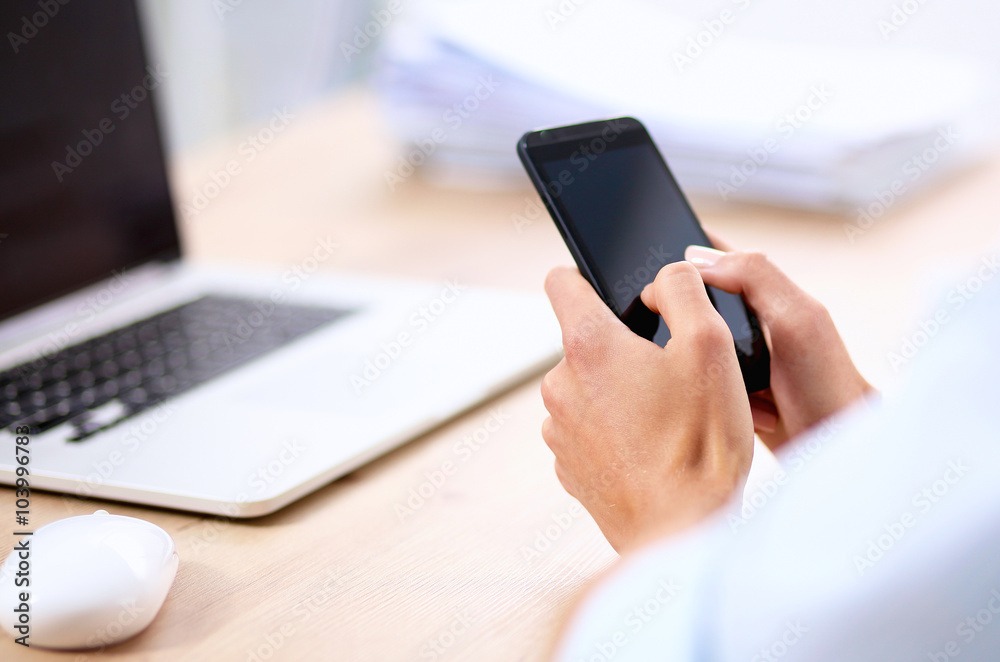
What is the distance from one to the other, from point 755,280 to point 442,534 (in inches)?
9.0

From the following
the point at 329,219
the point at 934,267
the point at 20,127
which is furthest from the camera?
the point at 329,219

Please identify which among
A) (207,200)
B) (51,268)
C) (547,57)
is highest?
(547,57)

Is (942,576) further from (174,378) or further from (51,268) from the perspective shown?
(51,268)

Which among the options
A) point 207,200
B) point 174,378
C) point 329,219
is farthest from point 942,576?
point 207,200

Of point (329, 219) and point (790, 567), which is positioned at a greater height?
point (790, 567)

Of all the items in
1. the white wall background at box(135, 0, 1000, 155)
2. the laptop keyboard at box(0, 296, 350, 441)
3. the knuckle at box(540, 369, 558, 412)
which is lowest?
the white wall background at box(135, 0, 1000, 155)

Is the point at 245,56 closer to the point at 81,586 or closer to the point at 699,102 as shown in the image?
the point at 699,102

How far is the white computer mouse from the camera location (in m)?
0.34

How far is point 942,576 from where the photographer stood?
0.23 m

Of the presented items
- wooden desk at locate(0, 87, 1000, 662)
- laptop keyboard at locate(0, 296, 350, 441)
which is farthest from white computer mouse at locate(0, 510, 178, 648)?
laptop keyboard at locate(0, 296, 350, 441)

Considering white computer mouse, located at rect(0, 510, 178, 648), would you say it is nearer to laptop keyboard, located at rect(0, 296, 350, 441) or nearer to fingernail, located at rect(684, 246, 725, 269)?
laptop keyboard, located at rect(0, 296, 350, 441)

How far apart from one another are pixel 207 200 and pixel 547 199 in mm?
719

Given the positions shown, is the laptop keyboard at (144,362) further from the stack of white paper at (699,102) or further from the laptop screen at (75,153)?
the stack of white paper at (699,102)

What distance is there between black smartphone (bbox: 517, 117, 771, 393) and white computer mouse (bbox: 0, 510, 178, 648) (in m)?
0.26
